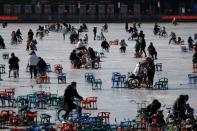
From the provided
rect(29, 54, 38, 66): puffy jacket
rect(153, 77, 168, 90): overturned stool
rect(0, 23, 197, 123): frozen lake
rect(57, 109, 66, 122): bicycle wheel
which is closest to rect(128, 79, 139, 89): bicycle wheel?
rect(0, 23, 197, 123): frozen lake

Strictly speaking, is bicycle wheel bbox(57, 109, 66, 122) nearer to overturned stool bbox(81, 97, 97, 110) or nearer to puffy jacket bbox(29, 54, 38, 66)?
overturned stool bbox(81, 97, 97, 110)

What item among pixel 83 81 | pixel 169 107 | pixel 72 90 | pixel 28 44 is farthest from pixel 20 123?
pixel 28 44

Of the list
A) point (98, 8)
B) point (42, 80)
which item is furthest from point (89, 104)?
point (98, 8)

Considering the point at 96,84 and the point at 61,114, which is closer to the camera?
the point at 61,114

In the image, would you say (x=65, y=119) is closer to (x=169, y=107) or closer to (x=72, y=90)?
(x=72, y=90)

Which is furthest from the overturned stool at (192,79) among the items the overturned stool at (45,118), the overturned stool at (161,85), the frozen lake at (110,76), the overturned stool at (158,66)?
the overturned stool at (45,118)

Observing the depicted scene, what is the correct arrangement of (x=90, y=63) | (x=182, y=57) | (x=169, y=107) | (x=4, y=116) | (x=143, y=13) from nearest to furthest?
(x=4, y=116) → (x=169, y=107) → (x=90, y=63) → (x=182, y=57) → (x=143, y=13)

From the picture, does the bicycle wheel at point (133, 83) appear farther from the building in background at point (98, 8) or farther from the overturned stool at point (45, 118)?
the building in background at point (98, 8)

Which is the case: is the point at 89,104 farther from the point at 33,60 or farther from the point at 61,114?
the point at 33,60

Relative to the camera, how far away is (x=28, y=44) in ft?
157

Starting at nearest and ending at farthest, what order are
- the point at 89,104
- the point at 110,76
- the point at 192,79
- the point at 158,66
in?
the point at 89,104 → the point at 192,79 → the point at 110,76 → the point at 158,66

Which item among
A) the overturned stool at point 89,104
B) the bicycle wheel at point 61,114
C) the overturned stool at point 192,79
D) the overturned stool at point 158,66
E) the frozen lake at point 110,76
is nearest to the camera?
the bicycle wheel at point 61,114

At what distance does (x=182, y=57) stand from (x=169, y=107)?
63.8ft

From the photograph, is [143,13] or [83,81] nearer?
[83,81]
